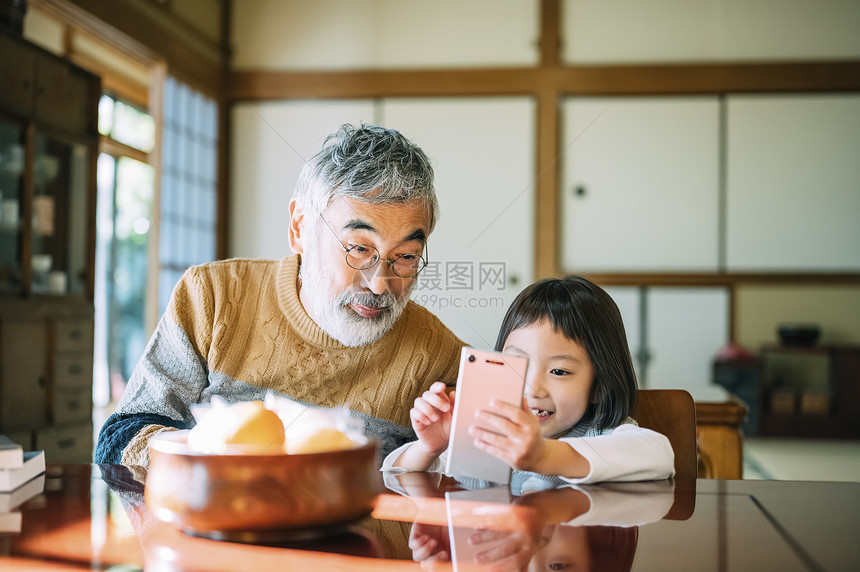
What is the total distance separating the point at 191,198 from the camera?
201 inches

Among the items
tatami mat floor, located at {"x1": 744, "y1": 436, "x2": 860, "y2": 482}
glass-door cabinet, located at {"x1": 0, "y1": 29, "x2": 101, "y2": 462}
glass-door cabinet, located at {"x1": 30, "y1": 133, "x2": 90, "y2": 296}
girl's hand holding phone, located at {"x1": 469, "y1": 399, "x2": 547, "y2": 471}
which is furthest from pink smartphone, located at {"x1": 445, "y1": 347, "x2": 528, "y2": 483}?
tatami mat floor, located at {"x1": 744, "y1": 436, "x2": 860, "y2": 482}

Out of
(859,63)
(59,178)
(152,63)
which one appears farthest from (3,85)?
(859,63)

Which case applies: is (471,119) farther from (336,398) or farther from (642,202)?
(336,398)

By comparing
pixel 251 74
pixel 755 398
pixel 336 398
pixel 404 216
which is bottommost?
pixel 755 398

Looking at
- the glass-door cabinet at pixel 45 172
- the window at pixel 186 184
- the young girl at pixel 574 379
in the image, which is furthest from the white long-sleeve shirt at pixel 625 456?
the window at pixel 186 184

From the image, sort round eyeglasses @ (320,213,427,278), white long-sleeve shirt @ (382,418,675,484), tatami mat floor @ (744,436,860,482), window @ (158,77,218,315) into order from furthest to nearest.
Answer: window @ (158,77,218,315) → tatami mat floor @ (744,436,860,482) → round eyeglasses @ (320,213,427,278) → white long-sleeve shirt @ (382,418,675,484)

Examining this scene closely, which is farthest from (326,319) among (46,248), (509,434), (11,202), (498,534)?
(46,248)

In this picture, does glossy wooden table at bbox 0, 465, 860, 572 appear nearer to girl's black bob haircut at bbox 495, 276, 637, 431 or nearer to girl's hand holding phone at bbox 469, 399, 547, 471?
girl's hand holding phone at bbox 469, 399, 547, 471

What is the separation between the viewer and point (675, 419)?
125 centimetres

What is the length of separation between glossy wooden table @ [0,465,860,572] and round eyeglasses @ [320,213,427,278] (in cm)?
38

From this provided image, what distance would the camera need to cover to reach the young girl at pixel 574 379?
3.34 ft

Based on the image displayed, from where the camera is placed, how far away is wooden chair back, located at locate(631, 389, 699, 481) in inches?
48.1

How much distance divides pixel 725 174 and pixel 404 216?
4.67m

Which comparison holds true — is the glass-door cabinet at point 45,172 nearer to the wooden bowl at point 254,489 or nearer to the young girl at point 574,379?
the young girl at point 574,379
